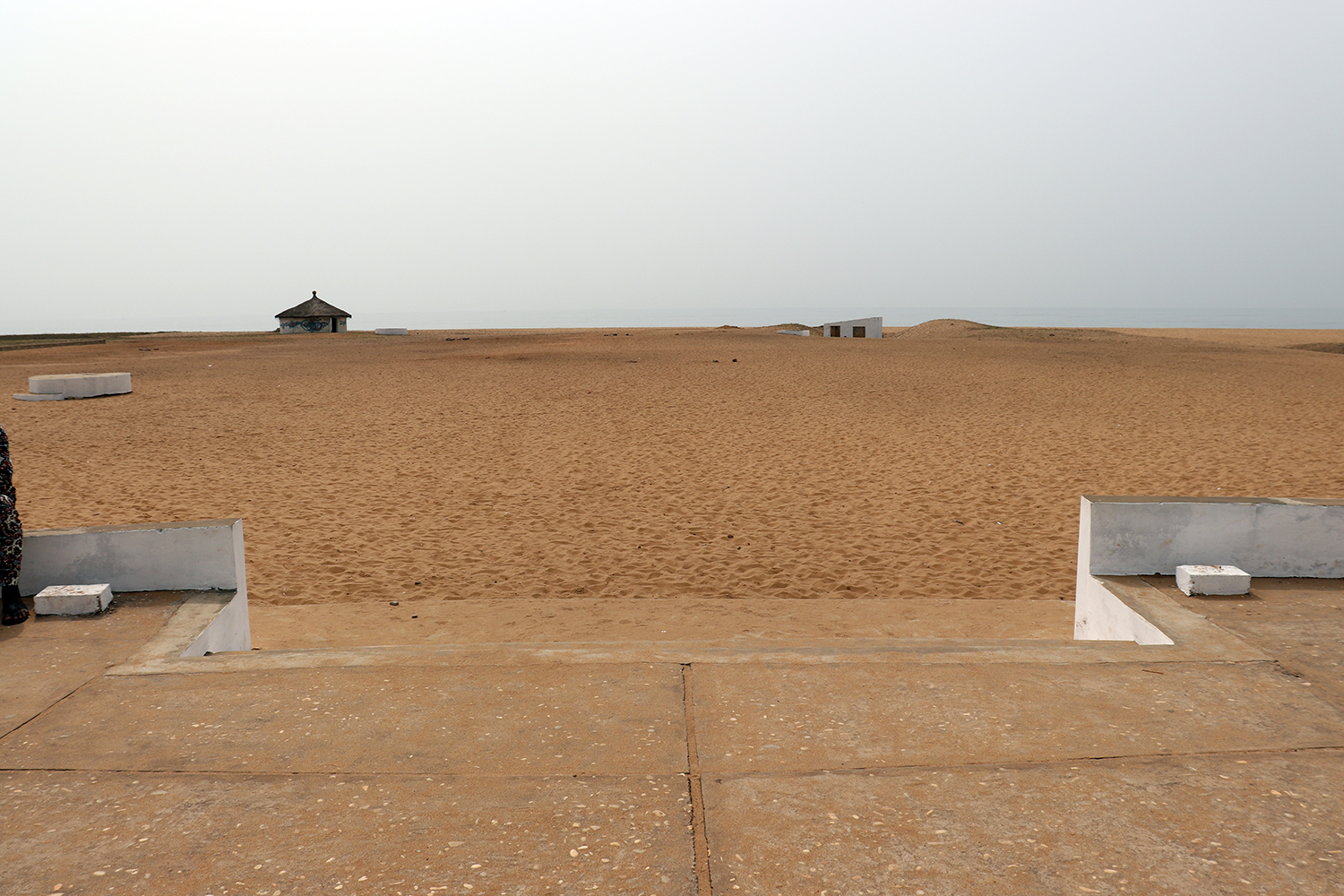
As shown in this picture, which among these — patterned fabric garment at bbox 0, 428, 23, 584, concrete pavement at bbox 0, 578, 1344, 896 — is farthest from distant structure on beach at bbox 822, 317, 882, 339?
patterned fabric garment at bbox 0, 428, 23, 584

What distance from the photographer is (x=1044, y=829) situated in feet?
9.45

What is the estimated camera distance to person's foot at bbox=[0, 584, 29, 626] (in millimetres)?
4883

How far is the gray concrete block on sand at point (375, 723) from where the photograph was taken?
3.37 metres

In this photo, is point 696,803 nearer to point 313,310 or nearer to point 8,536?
point 8,536

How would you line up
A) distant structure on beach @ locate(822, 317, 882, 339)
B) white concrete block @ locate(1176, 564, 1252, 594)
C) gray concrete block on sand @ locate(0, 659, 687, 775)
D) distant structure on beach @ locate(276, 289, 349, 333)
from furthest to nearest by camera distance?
distant structure on beach @ locate(276, 289, 349, 333)
distant structure on beach @ locate(822, 317, 882, 339)
white concrete block @ locate(1176, 564, 1252, 594)
gray concrete block on sand @ locate(0, 659, 687, 775)

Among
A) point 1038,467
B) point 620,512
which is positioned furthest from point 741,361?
point 620,512

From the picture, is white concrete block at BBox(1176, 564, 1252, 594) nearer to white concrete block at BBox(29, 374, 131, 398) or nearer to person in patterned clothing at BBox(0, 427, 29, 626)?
person in patterned clothing at BBox(0, 427, 29, 626)

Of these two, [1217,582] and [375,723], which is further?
[1217,582]

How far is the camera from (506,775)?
3252 mm

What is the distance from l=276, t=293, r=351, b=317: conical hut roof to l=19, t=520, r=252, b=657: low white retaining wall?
2045 inches

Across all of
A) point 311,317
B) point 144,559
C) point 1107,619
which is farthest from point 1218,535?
point 311,317

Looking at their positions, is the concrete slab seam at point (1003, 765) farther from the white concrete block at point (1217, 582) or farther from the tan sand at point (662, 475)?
the tan sand at point (662, 475)

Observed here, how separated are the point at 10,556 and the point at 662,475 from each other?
27.3 ft

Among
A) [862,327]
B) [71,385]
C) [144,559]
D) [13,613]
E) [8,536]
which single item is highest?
[862,327]
